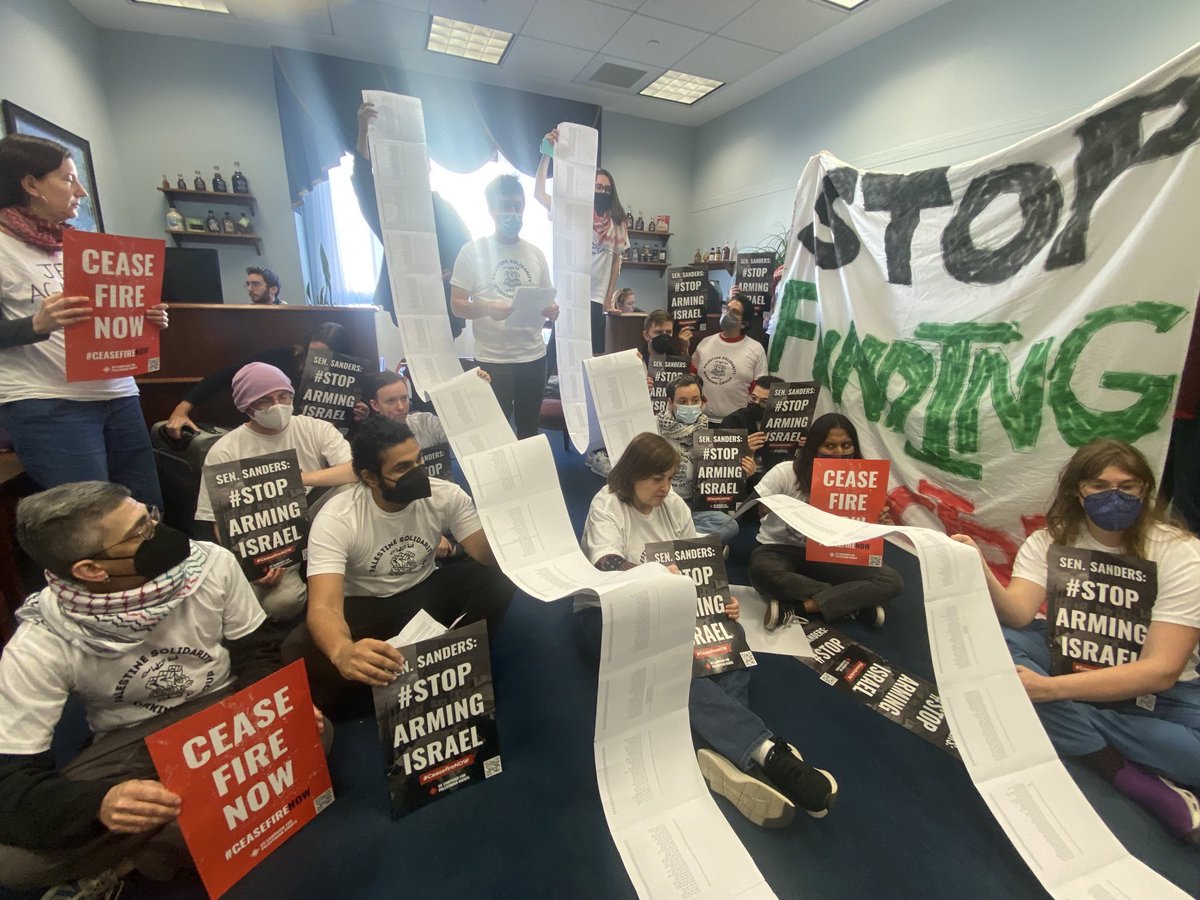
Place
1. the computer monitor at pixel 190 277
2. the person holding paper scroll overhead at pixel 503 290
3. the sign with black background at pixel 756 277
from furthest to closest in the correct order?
the sign with black background at pixel 756 277, the computer monitor at pixel 190 277, the person holding paper scroll overhead at pixel 503 290

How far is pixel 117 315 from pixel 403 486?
967 mm

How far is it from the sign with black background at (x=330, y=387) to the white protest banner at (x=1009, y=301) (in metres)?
2.32

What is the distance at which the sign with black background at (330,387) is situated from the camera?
2258 millimetres

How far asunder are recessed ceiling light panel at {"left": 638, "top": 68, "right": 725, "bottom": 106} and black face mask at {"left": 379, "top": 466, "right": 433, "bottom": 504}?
16.1ft

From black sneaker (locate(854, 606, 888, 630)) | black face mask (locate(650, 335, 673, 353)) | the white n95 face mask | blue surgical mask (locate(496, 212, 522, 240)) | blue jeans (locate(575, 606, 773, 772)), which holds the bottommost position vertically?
black sneaker (locate(854, 606, 888, 630))

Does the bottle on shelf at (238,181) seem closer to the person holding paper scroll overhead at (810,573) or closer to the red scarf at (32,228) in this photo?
the red scarf at (32,228)

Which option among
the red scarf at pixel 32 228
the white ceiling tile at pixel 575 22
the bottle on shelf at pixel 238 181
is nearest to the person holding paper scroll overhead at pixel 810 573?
the red scarf at pixel 32 228

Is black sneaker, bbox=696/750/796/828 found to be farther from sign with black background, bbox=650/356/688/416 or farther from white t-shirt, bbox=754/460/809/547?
sign with black background, bbox=650/356/688/416

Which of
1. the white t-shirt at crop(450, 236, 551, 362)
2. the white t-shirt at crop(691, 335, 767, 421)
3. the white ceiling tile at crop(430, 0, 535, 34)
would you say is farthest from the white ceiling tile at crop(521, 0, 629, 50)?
the white t-shirt at crop(691, 335, 767, 421)

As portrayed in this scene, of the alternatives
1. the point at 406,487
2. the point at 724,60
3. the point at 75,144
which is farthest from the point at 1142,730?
the point at 75,144

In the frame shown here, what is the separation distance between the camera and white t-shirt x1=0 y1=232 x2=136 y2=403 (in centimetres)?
143

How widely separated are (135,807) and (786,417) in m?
2.56

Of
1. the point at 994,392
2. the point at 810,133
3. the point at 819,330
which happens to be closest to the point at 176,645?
the point at 994,392

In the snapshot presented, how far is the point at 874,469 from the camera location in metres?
1.69
